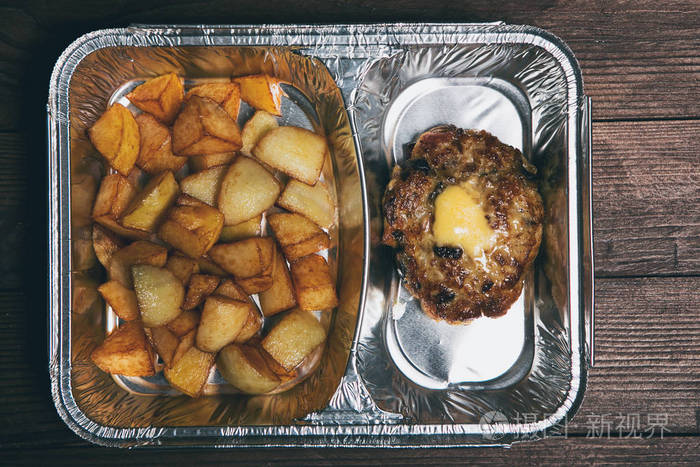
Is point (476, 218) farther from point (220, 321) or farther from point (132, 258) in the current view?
point (132, 258)

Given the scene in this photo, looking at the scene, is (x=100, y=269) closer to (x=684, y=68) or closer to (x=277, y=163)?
(x=277, y=163)

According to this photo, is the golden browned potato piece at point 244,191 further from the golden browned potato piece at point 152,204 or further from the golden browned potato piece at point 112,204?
the golden browned potato piece at point 112,204

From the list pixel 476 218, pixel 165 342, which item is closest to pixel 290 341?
pixel 165 342

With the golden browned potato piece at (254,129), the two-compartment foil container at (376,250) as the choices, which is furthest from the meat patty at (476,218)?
the golden browned potato piece at (254,129)

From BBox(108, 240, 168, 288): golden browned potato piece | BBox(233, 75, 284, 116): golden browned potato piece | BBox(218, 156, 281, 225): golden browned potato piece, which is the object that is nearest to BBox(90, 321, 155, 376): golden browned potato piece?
BBox(108, 240, 168, 288): golden browned potato piece

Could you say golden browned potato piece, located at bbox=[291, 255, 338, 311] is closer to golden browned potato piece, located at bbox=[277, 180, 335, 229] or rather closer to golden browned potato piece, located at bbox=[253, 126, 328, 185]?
golden browned potato piece, located at bbox=[277, 180, 335, 229]
